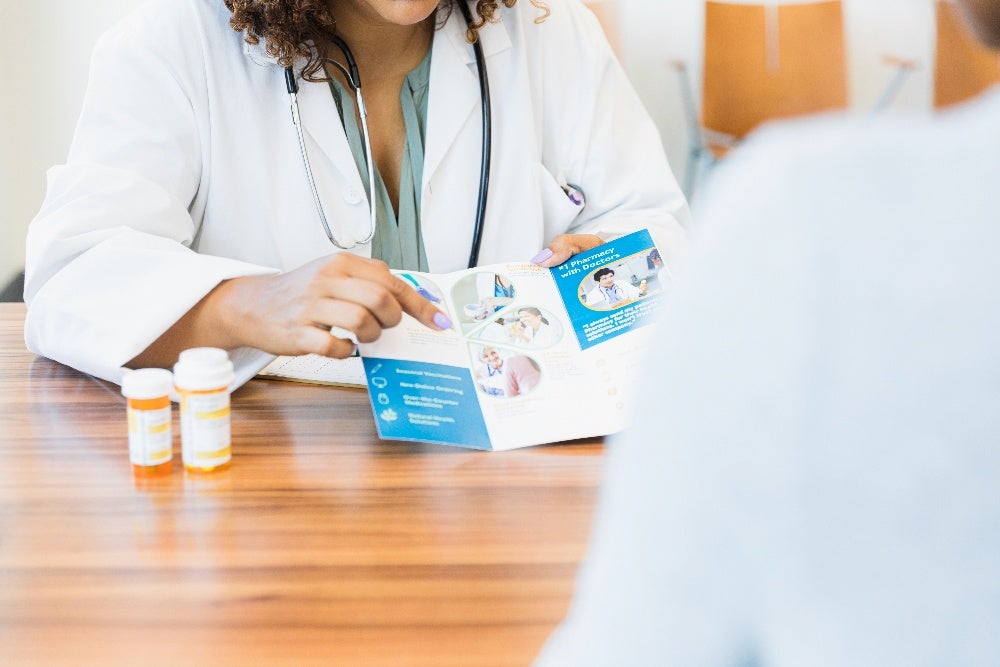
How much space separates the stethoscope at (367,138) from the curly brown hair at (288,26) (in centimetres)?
2

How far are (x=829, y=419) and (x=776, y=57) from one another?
10.5ft

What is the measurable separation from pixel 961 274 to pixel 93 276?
0.97 metres

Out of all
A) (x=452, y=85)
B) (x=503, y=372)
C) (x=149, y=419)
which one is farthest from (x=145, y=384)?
(x=452, y=85)

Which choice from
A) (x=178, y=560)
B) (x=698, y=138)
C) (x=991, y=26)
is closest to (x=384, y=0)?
(x=178, y=560)

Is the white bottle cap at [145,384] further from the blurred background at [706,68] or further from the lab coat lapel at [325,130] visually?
the blurred background at [706,68]

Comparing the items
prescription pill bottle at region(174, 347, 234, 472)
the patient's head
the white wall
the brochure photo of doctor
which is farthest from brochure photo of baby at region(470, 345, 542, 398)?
the white wall

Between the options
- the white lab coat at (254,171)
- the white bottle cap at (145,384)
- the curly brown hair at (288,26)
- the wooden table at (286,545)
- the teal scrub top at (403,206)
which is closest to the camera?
the wooden table at (286,545)

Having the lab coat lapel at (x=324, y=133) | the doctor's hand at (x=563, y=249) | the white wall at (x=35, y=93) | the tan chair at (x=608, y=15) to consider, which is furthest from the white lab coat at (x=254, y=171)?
the white wall at (x=35, y=93)

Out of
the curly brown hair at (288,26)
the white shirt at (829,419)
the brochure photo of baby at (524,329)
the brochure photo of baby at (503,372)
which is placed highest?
the white shirt at (829,419)

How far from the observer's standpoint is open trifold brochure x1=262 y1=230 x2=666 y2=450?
36.2 inches

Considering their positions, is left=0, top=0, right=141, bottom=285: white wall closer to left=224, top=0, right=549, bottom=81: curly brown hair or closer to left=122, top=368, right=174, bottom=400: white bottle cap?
left=224, top=0, right=549, bottom=81: curly brown hair

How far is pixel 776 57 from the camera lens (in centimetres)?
324

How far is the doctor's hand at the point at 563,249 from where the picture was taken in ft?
3.48

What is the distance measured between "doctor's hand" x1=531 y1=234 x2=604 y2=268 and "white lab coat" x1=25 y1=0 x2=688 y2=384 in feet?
0.42
